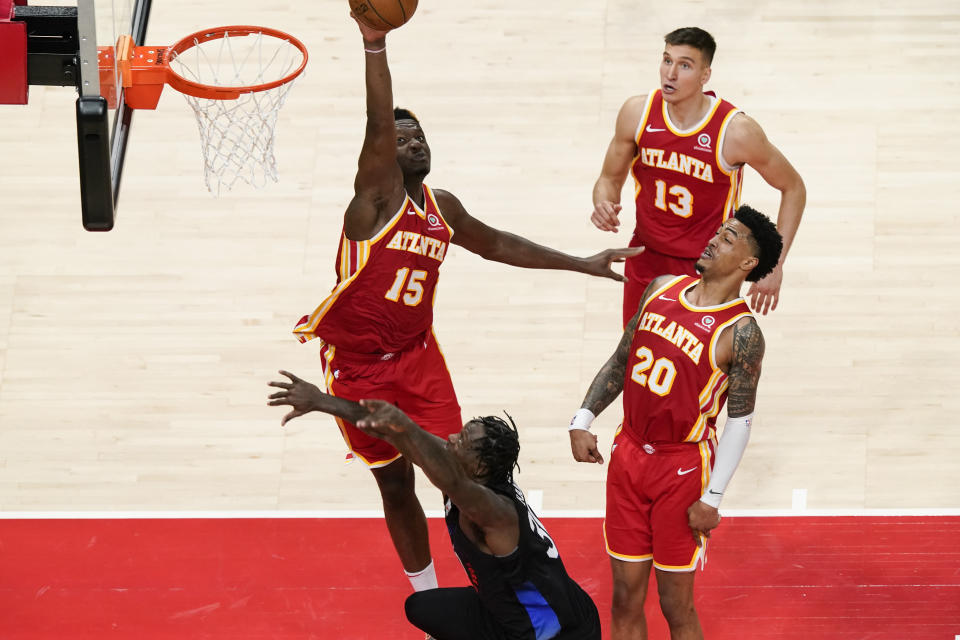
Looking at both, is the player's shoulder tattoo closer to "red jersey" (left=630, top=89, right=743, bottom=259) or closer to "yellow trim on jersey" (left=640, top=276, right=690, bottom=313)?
"yellow trim on jersey" (left=640, top=276, right=690, bottom=313)

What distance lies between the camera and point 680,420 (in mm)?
5305

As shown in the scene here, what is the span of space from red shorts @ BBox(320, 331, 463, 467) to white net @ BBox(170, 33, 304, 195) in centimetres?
214

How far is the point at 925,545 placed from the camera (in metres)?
6.48

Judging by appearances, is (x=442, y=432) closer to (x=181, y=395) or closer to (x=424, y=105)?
(x=181, y=395)

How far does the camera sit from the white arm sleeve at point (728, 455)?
5.27 m

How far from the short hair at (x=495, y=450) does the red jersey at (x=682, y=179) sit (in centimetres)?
180

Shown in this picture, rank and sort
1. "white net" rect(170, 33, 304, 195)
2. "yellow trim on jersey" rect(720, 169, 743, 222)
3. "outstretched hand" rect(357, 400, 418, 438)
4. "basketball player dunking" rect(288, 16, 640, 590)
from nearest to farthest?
1. "outstretched hand" rect(357, 400, 418, 438)
2. "basketball player dunking" rect(288, 16, 640, 590)
3. "yellow trim on jersey" rect(720, 169, 743, 222)
4. "white net" rect(170, 33, 304, 195)

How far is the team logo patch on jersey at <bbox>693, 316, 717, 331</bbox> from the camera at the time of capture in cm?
528

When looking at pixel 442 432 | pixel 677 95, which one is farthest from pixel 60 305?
pixel 677 95

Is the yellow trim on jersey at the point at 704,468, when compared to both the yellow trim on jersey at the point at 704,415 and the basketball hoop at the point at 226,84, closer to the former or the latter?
the yellow trim on jersey at the point at 704,415

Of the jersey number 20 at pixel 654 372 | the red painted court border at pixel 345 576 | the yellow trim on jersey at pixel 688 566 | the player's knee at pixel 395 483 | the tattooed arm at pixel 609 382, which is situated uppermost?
the jersey number 20 at pixel 654 372

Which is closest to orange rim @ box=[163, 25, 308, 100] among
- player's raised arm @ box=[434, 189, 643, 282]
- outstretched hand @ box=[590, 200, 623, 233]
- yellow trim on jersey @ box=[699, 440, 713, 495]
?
player's raised arm @ box=[434, 189, 643, 282]

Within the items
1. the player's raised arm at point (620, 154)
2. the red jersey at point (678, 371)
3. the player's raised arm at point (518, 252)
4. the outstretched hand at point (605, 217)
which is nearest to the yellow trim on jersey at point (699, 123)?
the player's raised arm at point (620, 154)

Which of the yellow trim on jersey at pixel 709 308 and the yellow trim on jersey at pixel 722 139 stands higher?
the yellow trim on jersey at pixel 722 139
